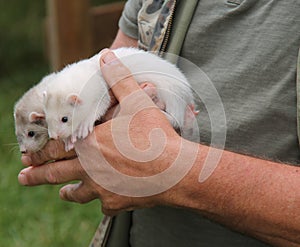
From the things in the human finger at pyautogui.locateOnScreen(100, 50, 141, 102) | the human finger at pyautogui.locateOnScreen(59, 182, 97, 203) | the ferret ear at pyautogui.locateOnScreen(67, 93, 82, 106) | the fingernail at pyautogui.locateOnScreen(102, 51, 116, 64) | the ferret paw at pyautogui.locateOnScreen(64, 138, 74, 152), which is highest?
the fingernail at pyautogui.locateOnScreen(102, 51, 116, 64)

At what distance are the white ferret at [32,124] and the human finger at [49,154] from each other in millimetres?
15

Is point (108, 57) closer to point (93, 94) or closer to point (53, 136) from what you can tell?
point (93, 94)

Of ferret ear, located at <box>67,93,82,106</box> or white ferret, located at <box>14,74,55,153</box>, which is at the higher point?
ferret ear, located at <box>67,93,82,106</box>

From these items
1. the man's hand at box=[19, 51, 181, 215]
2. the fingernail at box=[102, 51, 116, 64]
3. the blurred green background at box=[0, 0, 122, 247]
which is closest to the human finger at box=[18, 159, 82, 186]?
the man's hand at box=[19, 51, 181, 215]

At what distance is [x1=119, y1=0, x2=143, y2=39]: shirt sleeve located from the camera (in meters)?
1.87

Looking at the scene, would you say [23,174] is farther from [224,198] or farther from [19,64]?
[19,64]

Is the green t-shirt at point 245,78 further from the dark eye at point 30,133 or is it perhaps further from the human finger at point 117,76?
the dark eye at point 30,133

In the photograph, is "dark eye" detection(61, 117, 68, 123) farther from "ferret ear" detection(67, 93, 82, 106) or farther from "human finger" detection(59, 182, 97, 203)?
"human finger" detection(59, 182, 97, 203)

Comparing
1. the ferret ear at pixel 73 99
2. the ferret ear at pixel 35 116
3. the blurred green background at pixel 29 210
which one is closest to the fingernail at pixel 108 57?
the ferret ear at pixel 73 99

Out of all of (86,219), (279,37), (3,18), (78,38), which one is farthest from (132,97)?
(3,18)

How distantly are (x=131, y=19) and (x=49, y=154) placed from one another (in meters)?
0.45

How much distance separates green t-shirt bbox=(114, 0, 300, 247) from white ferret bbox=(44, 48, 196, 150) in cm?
8

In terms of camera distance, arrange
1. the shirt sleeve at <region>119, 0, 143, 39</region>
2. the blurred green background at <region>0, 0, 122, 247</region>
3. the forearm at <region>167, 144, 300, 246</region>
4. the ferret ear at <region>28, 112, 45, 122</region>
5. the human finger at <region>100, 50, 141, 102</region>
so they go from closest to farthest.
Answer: the forearm at <region>167, 144, 300, 246</region>, the human finger at <region>100, 50, 141, 102</region>, the ferret ear at <region>28, 112, 45, 122</region>, the shirt sleeve at <region>119, 0, 143, 39</region>, the blurred green background at <region>0, 0, 122, 247</region>

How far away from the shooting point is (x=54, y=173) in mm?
1631
